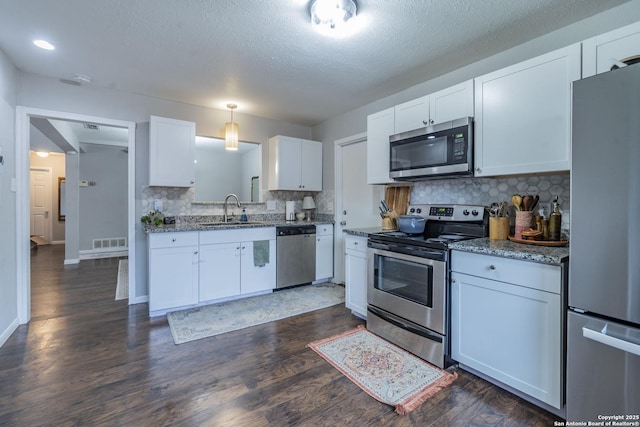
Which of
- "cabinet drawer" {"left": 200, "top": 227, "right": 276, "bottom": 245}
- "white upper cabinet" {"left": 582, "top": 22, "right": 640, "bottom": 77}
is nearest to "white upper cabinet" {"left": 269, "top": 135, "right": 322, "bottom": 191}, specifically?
"cabinet drawer" {"left": 200, "top": 227, "right": 276, "bottom": 245}

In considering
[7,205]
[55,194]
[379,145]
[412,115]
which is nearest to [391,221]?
[379,145]

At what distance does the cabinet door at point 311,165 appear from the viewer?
430 cm

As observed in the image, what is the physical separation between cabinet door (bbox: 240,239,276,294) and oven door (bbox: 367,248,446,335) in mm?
1462

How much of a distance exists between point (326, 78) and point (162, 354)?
2.81m

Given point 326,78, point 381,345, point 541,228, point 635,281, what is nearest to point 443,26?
point 326,78

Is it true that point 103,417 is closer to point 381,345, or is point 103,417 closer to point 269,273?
point 381,345

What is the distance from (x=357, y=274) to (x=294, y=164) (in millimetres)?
1959

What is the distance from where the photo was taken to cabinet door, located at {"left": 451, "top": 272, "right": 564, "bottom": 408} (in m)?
1.57

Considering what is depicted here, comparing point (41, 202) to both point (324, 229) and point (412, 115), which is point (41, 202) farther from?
point (412, 115)

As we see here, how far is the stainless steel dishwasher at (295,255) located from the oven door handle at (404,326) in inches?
56.3

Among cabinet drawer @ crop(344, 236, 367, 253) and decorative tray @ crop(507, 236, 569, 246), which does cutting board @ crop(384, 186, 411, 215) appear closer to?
cabinet drawer @ crop(344, 236, 367, 253)

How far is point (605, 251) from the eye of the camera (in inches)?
50.4

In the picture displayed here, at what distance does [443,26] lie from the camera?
6.73 feet

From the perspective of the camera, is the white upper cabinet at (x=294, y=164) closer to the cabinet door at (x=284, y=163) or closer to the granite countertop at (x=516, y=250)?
the cabinet door at (x=284, y=163)
